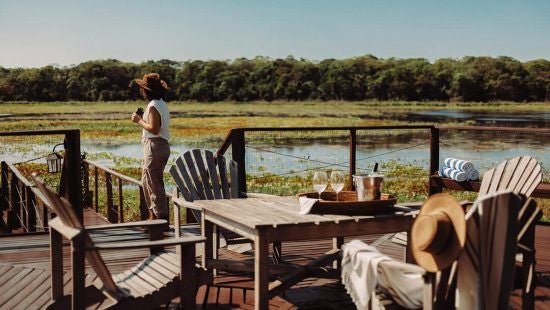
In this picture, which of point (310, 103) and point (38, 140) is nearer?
point (38, 140)

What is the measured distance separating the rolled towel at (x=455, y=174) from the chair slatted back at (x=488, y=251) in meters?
4.07

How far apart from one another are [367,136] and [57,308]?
39712 mm

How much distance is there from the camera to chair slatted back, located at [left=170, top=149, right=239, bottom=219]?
4.88 metres

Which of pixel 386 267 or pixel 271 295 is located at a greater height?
pixel 386 267

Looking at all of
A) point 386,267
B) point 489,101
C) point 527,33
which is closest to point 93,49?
point 489,101

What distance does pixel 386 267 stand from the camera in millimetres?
2688

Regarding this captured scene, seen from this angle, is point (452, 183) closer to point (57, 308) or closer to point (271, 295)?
point (271, 295)

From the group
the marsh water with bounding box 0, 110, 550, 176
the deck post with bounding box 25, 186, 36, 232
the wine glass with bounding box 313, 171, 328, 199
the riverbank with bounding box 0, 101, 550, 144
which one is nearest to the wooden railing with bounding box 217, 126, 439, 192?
the wine glass with bounding box 313, 171, 328, 199

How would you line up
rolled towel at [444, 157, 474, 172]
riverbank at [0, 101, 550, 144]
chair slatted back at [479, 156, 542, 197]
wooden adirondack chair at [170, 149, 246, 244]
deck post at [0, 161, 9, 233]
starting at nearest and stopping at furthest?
chair slatted back at [479, 156, 542, 197] < wooden adirondack chair at [170, 149, 246, 244] < rolled towel at [444, 157, 474, 172] < deck post at [0, 161, 9, 233] < riverbank at [0, 101, 550, 144]

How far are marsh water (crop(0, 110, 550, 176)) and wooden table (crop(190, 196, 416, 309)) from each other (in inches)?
737

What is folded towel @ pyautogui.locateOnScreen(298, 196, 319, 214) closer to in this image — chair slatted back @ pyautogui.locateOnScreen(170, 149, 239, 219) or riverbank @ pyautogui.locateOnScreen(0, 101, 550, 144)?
chair slatted back @ pyautogui.locateOnScreen(170, 149, 239, 219)

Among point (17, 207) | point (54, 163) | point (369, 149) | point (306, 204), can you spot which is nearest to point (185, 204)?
point (306, 204)

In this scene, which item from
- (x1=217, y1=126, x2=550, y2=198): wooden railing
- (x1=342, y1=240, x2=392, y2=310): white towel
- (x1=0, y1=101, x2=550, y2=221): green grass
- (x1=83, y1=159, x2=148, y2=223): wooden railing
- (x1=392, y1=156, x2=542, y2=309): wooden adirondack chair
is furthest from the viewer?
(x1=0, y1=101, x2=550, y2=221): green grass

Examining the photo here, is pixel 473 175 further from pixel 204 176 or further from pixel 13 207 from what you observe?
pixel 13 207
